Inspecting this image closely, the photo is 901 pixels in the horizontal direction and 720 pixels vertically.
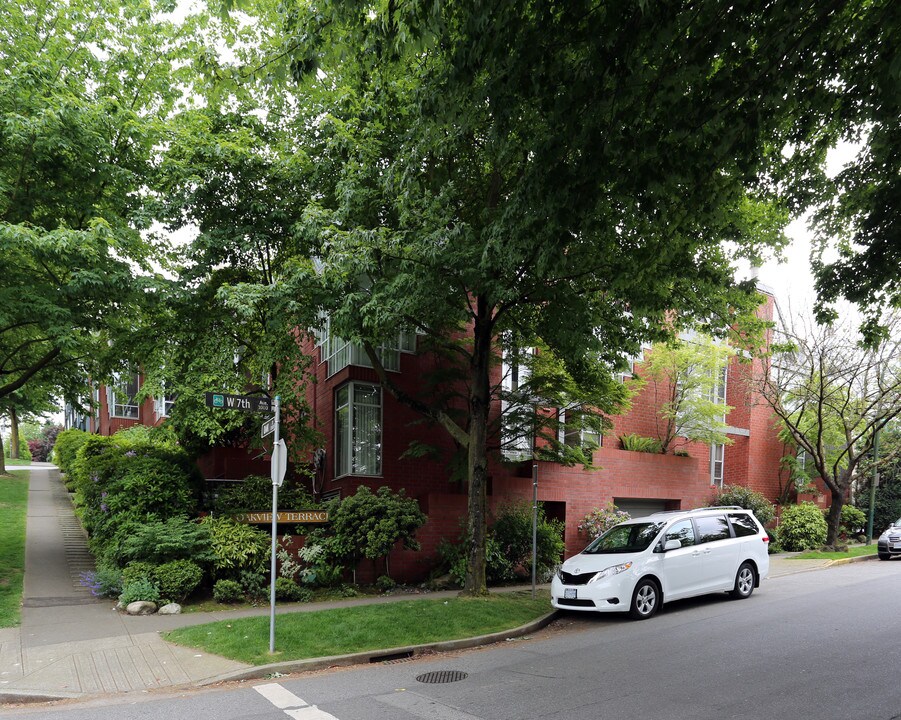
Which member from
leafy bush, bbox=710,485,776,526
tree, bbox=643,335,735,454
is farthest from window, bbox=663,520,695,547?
leafy bush, bbox=710,485,776,526

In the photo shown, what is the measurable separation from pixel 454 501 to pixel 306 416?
3.99 meters

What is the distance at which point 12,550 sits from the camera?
1475cm

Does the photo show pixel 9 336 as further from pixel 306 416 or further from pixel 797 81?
pixel 797 81

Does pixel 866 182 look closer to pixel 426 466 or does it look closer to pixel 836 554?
pixel 426 466

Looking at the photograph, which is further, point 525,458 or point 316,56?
point 525,458

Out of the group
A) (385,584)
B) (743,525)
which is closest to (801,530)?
(743,525)

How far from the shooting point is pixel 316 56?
6.89m

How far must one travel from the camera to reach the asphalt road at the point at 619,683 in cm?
631

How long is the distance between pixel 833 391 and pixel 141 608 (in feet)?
66.4

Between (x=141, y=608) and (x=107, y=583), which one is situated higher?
(x=107, y=583)

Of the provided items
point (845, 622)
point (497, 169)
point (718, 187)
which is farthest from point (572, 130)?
point (845, 622)

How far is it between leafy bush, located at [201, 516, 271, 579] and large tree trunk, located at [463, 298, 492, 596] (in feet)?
13.1

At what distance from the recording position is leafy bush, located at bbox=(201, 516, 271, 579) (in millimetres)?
12422

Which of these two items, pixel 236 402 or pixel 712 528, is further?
pixel 712 528
